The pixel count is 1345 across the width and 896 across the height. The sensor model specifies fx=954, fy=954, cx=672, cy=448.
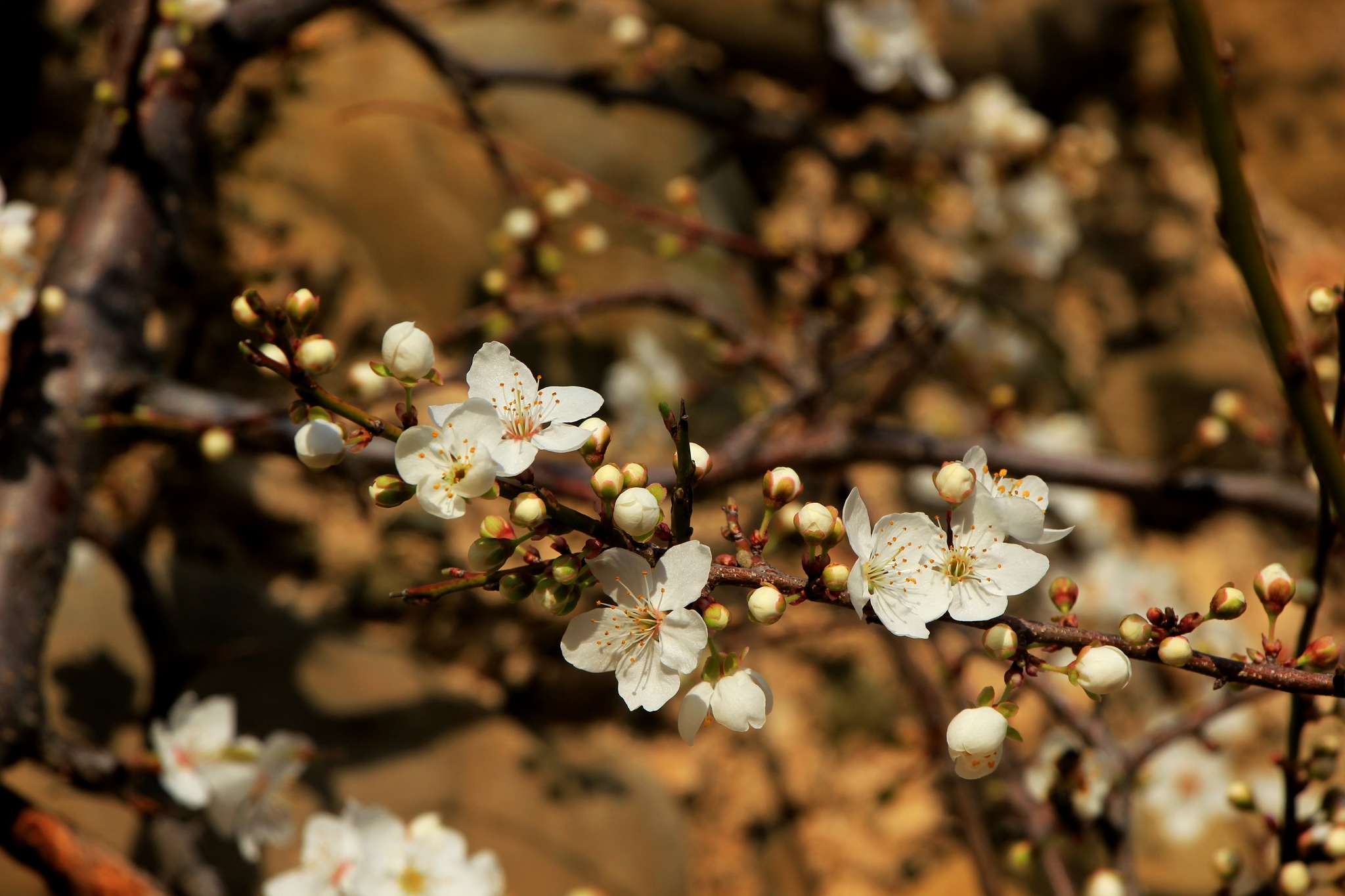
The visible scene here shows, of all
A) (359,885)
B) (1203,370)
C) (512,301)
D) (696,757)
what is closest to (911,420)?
(1203,370)

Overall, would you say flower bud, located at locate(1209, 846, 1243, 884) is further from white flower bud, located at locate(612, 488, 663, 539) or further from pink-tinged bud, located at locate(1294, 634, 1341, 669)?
white flower bud, located at locate(612, 488, 663, 539)

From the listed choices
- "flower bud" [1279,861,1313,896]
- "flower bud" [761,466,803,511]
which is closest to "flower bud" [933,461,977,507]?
"flower bud" [761,466,803,511]

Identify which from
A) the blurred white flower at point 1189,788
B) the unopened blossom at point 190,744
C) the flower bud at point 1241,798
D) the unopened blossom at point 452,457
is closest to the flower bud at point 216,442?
the unopened blossom at point 190,744

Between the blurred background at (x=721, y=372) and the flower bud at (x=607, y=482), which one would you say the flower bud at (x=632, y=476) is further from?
the blurred background at (x=721, y=372)

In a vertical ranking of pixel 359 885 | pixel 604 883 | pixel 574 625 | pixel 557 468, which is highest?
pixel 574 625

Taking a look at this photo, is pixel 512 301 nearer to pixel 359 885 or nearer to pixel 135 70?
pixel 135 70

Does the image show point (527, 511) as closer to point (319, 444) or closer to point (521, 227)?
point (319, 444)
